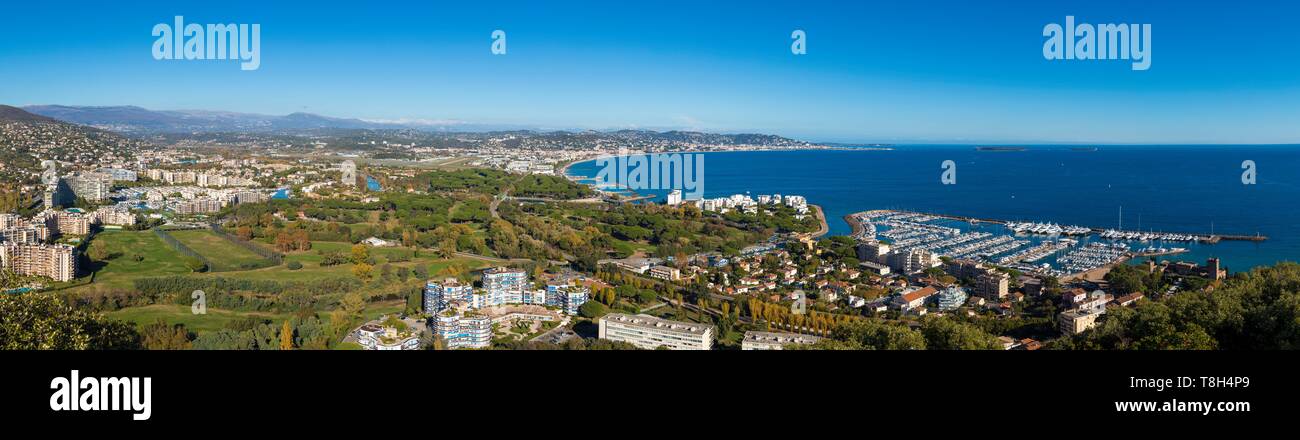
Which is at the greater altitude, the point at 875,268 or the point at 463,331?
the point at 875,268

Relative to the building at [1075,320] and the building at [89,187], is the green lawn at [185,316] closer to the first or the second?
the building at [1075,320]

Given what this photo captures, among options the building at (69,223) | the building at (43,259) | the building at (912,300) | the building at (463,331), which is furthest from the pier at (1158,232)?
the building at (69,223)

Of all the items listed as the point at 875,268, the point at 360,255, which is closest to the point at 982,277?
the point at 875,268

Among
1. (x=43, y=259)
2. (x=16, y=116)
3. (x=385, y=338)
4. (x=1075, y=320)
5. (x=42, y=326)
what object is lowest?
(x=385, y=338)

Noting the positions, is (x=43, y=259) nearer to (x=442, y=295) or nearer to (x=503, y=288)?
(x=442, y=295)
